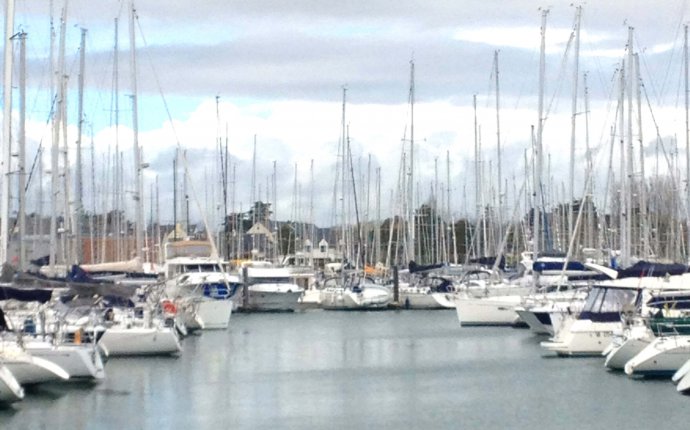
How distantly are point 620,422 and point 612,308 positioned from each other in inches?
481

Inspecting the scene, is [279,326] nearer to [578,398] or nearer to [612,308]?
[612,308]

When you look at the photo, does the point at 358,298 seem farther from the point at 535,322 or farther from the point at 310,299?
the point at 535,322

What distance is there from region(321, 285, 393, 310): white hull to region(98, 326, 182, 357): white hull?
44444 millimetres

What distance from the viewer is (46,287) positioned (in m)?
42.4

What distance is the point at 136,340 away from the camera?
168 ft

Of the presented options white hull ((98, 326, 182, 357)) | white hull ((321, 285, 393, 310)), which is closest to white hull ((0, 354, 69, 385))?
white hull ((98, 326, 182, 357))

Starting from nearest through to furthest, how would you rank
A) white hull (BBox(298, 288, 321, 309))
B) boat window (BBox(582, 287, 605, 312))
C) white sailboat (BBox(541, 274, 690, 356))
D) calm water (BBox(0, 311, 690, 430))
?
calm water (BBox(0, 311, 690, 430)) < white sailboat (BBox(541, 274, 690, 356)) < boat window (BBox(582, 287, 605, 312)) < white hull (BBox(298, 288, 321, 309))

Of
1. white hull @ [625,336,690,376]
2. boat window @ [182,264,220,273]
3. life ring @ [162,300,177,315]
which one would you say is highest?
boat window @ [182,264,220,273]

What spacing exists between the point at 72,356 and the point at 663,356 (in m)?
16.7

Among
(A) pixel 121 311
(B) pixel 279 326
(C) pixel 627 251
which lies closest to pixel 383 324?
(B) pixel 279 326

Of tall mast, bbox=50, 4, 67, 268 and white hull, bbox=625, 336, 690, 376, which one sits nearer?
white hull, bbox=625, 336, 690, 376

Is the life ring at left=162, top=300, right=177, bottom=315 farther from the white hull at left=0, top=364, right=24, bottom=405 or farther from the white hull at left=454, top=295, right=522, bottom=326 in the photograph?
the white hull at left=0, top=364, right=24, bottom=405

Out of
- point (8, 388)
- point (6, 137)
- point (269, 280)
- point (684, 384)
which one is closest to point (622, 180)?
point (684, 384)

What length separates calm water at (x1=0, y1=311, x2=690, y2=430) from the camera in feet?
124
